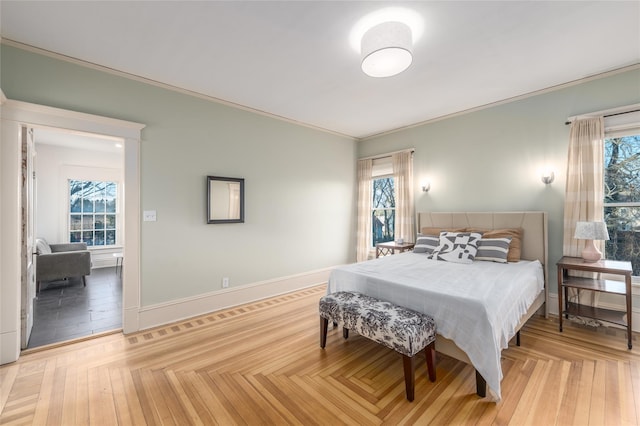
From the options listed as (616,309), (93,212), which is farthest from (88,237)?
(616,309)

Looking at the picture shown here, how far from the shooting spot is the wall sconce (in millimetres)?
3307

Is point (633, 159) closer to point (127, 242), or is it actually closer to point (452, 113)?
point (452, 113)

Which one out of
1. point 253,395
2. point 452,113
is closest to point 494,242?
point 452,113

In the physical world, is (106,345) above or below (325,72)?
below

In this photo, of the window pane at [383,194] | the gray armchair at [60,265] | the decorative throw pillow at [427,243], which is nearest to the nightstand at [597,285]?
the decorative throw pillow at [427,243]

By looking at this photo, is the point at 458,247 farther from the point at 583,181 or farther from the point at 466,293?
the point at 583,181

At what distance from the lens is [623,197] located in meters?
2.98

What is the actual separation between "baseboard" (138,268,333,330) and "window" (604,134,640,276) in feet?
12.7

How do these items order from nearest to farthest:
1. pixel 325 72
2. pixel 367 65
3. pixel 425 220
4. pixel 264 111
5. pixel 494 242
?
pixel 367 65
pixel 325 72
pixel 494 242
pixel 264 111
pixel 425 220

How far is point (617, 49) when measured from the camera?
2.52m

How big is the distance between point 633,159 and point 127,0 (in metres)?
4.95

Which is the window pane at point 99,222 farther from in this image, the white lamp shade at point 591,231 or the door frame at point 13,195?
the white lamp shade at point 591,231

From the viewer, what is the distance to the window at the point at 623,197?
2918mm

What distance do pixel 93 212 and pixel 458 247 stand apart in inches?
301
